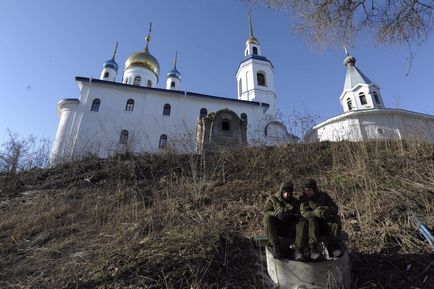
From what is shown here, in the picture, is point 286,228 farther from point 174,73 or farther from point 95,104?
point 174,73

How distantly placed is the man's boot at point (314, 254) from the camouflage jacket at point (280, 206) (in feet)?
1.52

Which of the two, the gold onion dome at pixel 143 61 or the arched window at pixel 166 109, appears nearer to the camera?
the arched window at pixel 166 109

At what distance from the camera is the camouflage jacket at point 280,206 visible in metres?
3.74

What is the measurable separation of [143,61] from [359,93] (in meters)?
23.3

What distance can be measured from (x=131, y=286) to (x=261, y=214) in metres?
2.83

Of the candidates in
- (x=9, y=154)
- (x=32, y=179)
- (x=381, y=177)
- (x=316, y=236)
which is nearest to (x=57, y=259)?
(x=316, y=236)

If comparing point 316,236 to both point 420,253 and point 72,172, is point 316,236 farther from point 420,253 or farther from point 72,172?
point 72,172

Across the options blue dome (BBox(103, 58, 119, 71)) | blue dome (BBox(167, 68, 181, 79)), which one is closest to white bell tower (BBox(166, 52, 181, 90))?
blue dome (BBox(167, 68, 181, 79))

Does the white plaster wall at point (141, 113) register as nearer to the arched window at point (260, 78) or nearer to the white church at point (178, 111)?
the white church at point (178, 111)

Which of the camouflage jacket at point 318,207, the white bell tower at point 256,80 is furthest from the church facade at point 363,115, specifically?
the camouflage jacket at point 318,207

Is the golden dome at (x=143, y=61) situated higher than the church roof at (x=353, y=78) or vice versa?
the golden dome at (x=143, y=61)

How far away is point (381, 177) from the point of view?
6211mm

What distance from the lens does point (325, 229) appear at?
3.62 meters

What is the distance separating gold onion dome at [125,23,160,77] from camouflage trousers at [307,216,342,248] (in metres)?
33.0
